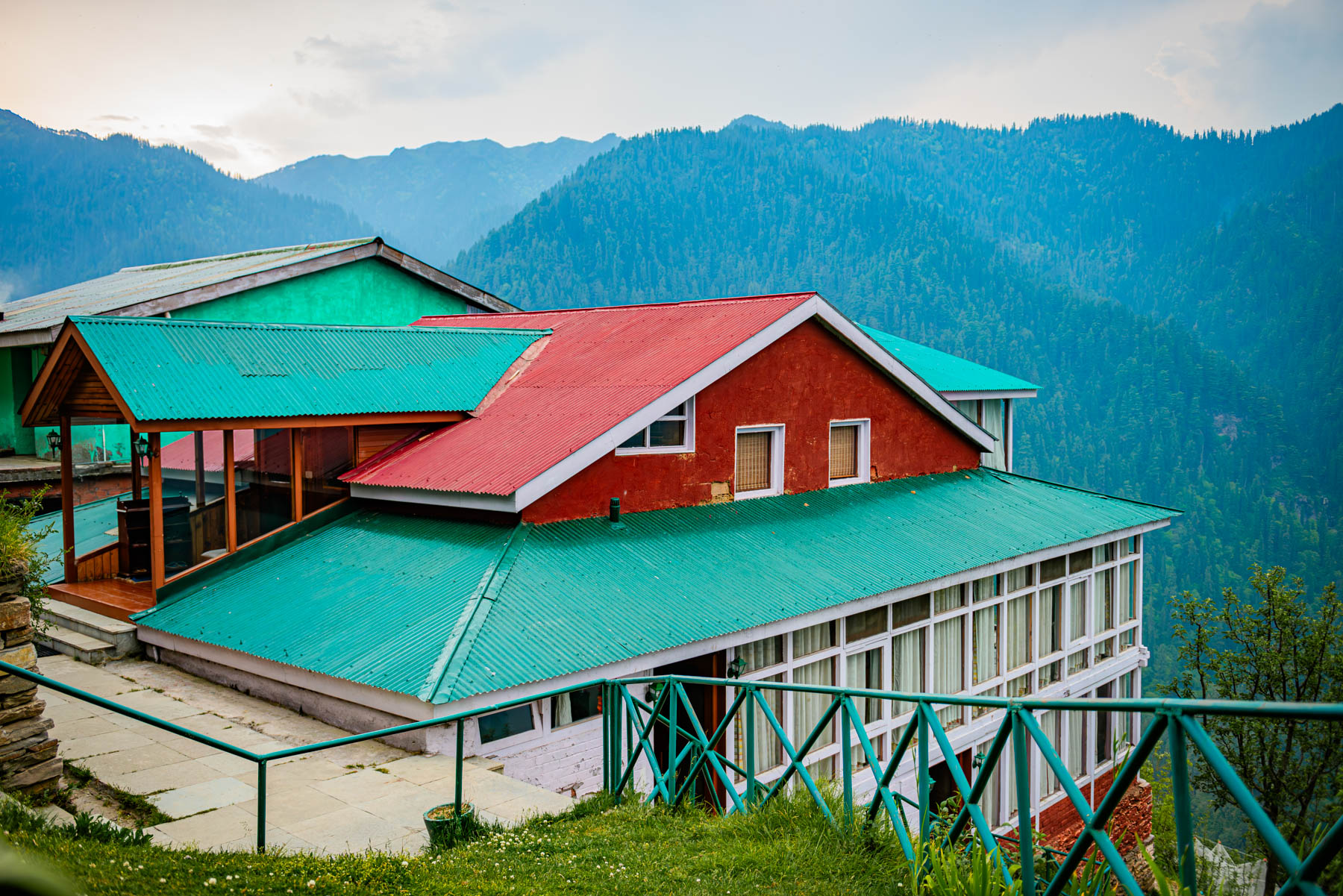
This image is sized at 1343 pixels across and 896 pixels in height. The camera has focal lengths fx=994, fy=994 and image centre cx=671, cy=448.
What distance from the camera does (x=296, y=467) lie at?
538 inches

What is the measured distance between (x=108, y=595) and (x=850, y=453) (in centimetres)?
1145

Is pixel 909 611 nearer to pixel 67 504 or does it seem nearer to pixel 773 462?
pixel 773 462

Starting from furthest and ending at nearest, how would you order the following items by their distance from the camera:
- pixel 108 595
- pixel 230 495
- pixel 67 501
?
pixel 67 501
pixel 108 595
pixel 230 495

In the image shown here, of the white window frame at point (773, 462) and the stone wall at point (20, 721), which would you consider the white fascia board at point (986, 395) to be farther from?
the stone wall at point (20, 721)

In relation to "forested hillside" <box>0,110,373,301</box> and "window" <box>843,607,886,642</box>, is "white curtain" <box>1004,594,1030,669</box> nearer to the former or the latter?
"window" <box>843,607,886,642</box>

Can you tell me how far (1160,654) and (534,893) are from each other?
9923cm

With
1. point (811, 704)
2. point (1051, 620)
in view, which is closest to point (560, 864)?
point (811, 704)

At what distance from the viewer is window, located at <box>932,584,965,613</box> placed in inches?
603

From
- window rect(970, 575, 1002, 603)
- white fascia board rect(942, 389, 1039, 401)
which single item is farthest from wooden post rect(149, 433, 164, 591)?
white fascia board rect(942, 389, 1039, 401)

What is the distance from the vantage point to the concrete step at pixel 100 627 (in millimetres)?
12516

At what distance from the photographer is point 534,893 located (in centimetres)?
553

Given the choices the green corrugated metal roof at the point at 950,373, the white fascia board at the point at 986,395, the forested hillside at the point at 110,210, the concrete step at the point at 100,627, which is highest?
the forested hillside at the point at 110,210

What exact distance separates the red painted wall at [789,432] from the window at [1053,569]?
249 cm

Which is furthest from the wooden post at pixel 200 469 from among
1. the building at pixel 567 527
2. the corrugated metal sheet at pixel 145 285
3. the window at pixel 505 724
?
the window at pixel 505 724
